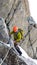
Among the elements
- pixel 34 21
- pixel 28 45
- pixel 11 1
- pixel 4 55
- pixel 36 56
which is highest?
pixel 11 1

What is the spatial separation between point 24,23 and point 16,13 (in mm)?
996

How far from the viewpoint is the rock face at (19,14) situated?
8.06 metres

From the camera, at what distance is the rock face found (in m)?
8.06

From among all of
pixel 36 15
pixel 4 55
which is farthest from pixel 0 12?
pixel 36 15

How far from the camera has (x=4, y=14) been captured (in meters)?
7.93

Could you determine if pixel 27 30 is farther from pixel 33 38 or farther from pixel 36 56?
pixel 36 56

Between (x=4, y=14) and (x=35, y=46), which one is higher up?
(x=4, y=14)

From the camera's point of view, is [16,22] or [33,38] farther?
[33,38]

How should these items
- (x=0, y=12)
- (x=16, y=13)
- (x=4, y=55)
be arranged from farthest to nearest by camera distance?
(x=16, y=13)
(x=0, y=12)
(x=4, y=55)

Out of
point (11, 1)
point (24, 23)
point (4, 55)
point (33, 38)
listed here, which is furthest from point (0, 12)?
point (4, 55)

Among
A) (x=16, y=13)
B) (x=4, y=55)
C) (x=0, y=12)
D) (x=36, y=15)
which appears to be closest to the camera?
(x=4, y=55)

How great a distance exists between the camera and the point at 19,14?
9.05 meters

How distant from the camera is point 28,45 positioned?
32.3 ft

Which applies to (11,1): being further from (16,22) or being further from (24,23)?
(24,23)
